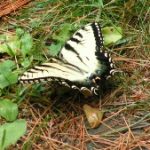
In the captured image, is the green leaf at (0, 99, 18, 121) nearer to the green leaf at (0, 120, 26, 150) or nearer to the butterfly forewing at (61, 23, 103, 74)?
the green leaf at (0, 120, 26, 150)

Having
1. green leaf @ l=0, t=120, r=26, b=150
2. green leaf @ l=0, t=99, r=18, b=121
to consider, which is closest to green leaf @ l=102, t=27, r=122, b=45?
green leaf @ l=0, t=99, r=18, b=121

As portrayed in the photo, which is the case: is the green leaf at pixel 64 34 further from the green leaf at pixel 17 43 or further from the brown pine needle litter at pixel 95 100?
the green leaf at pixel 17 43

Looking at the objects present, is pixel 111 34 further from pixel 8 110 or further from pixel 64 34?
pixel 8 110

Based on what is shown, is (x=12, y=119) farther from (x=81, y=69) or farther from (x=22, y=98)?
(x=81, y=69)

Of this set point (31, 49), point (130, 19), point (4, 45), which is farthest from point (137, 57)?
point (4, 45)

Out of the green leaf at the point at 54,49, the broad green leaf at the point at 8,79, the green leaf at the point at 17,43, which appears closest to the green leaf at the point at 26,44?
the green leaf at the point at 17,43

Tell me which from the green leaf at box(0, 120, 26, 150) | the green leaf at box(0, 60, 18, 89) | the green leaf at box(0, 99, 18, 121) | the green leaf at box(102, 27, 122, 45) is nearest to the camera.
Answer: the green leaf at box(0, 120, 26, 150)
